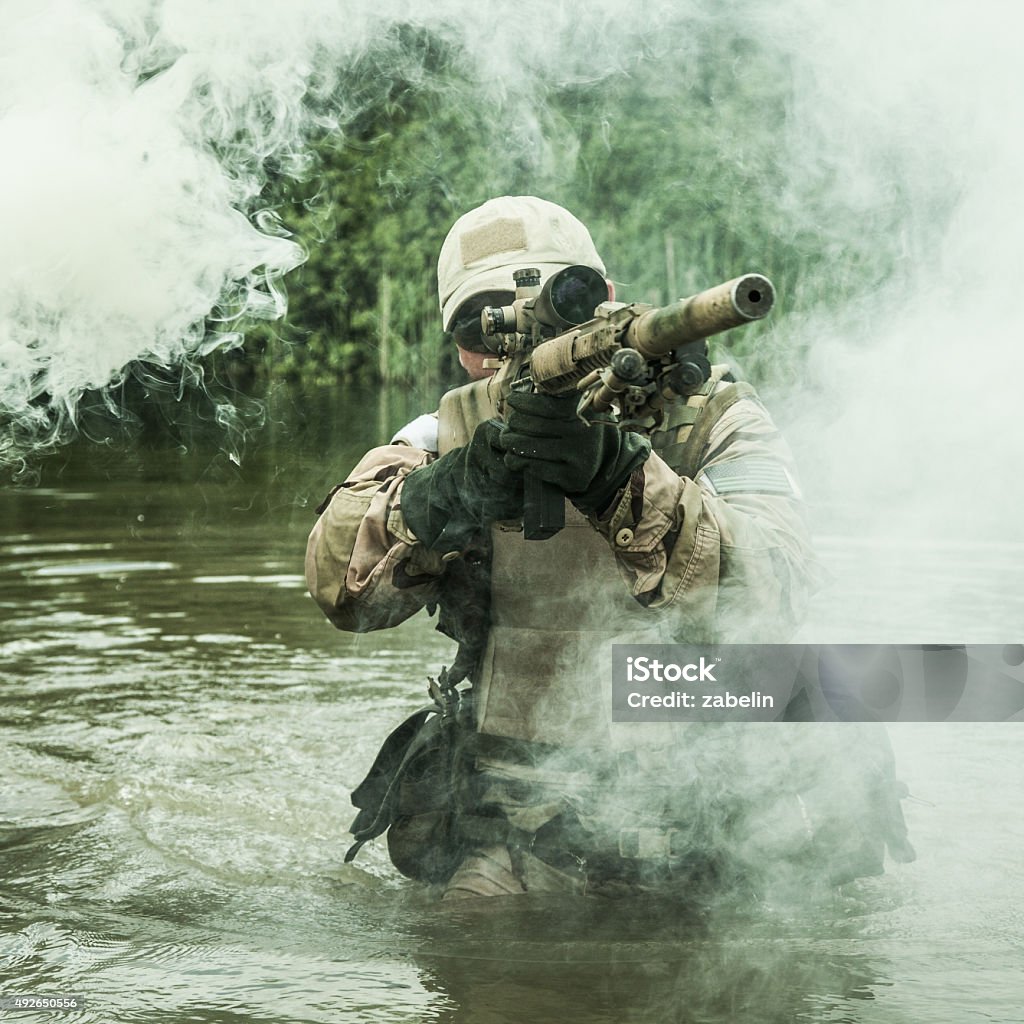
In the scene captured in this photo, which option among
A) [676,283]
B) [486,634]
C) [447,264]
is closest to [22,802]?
[486,634]

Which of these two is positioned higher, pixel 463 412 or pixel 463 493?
pixel 463 412

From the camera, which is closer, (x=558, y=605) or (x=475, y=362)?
(x=558, y=605)

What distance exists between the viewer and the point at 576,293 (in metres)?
2.71

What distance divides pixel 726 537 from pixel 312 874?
182cm

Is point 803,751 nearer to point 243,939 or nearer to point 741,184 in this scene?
point 243,939

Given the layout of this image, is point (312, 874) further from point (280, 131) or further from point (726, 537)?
point (280, 131)

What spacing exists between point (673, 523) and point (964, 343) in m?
3.44

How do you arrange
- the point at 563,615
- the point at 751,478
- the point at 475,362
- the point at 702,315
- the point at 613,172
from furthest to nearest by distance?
1. the point at 613,172
2. the point at 475,362
3. the point at 563,615
4. the point at 751,478
5. the point at 702,315

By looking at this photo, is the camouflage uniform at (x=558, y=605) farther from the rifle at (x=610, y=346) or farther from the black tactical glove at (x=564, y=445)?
the rifle at (x=610, y=346)

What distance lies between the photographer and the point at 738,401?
3.61 m

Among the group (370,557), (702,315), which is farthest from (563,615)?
(702,315)

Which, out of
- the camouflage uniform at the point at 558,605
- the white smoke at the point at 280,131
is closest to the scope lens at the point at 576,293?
the camouflage uniform at the point at 558,605
